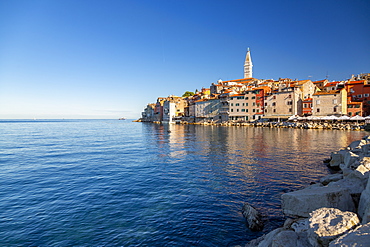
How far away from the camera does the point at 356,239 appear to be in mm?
4008

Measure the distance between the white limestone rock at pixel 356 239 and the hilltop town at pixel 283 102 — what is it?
2984 inches

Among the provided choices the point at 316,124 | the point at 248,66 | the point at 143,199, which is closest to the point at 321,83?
the point at 316,124

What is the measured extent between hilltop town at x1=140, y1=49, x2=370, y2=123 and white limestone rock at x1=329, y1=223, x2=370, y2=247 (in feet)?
249

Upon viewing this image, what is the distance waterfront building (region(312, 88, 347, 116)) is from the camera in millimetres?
67000

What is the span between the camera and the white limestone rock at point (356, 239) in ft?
12.6

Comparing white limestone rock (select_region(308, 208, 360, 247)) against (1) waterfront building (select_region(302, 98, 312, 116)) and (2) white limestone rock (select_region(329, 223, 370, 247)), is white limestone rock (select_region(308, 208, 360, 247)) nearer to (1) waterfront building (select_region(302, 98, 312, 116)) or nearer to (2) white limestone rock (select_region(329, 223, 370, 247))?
(2) white limestone rock (select_region(329, 223, 370, 247))

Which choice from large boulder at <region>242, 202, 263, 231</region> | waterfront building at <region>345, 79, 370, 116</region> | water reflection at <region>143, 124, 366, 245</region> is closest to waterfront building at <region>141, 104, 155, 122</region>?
waterfront building at <region>345, 79, 370, 116</region>

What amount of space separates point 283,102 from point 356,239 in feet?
265

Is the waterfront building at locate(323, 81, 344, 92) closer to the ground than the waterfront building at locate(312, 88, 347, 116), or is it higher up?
higher up

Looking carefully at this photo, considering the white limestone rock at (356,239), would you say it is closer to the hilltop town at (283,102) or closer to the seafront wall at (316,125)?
the seafront wall at (316,125)

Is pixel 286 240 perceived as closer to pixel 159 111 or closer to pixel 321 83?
pixel 321 83

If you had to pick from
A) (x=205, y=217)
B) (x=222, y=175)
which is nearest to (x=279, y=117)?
(x=222, y=175)

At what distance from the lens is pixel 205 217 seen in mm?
10594

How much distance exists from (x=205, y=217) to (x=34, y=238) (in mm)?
7269
